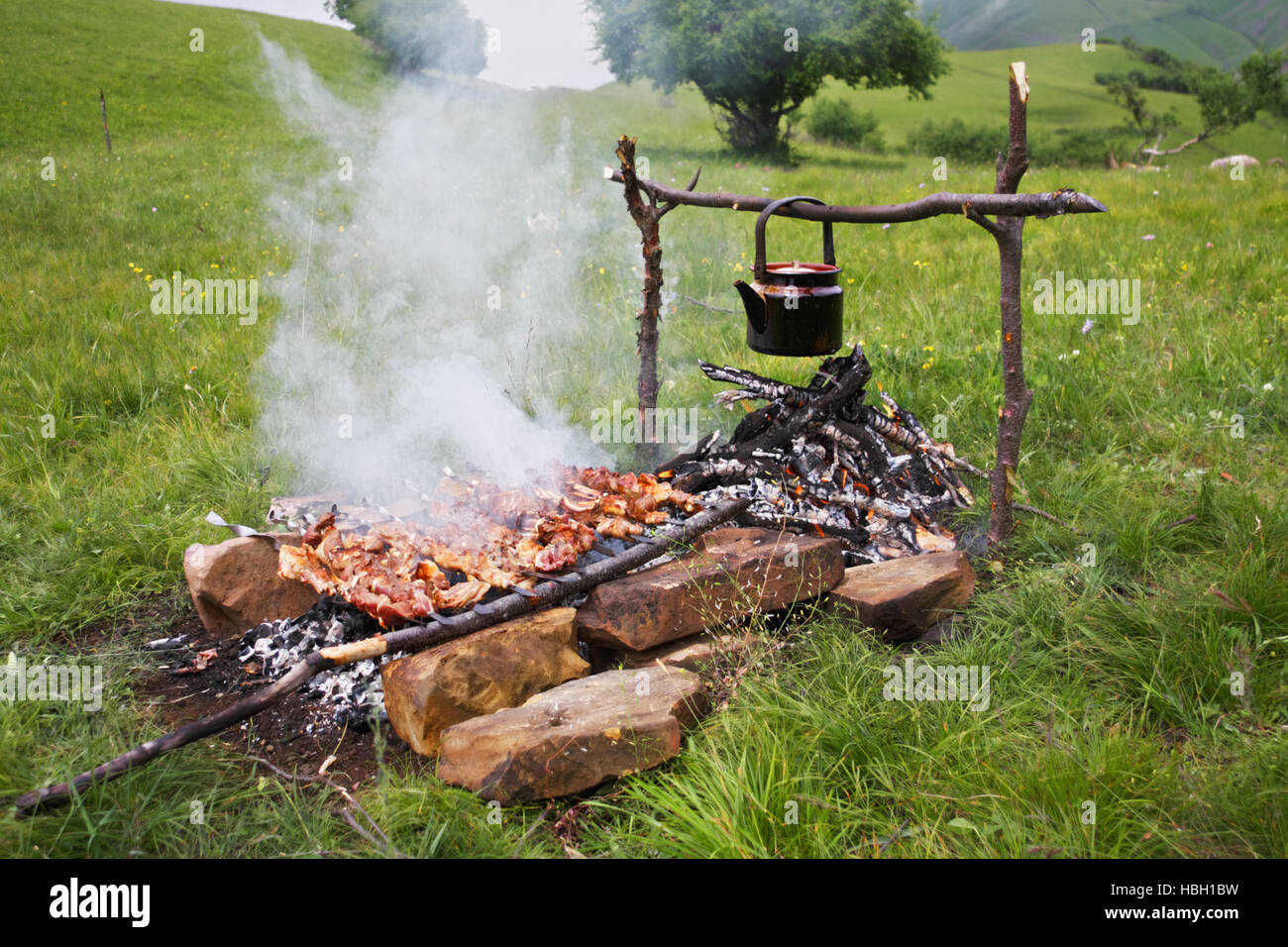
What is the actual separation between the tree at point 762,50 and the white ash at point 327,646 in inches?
654

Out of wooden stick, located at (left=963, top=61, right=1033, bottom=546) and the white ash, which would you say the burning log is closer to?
wooden stick, located at (left=963, top=61, right=1033, bottom=546)

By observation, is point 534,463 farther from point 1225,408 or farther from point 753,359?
point 1225,408

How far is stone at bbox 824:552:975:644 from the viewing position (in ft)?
10.6

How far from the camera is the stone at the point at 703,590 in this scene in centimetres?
309

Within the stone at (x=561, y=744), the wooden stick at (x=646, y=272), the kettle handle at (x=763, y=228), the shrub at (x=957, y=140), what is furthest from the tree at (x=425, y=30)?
the shrub at (x=957, y=140)

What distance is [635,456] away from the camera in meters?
4.70

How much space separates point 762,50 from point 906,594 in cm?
2013

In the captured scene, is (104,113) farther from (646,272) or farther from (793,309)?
(793,309)

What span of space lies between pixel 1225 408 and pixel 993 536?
92.2 inches

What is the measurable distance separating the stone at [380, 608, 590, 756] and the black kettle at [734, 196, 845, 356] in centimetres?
129

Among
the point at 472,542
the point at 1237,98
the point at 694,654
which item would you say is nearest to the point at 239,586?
the point at 472,542

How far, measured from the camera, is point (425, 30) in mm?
5906

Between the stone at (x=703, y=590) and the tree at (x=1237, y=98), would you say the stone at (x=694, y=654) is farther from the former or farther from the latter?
the tree at (x=1237, y=98)

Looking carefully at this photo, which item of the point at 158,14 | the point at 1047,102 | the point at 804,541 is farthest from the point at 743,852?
the point at 1047,102
